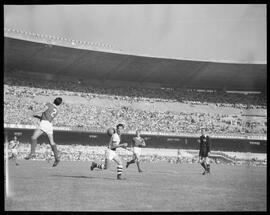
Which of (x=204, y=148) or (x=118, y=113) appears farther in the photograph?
(x=118, y=113)

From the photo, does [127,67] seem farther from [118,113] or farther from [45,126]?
[45,126]

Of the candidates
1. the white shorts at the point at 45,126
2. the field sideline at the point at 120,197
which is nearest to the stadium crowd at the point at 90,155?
the white shorts at the point at 45,126

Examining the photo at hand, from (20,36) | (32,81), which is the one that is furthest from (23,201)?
(32,81)

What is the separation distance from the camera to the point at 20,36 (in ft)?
122

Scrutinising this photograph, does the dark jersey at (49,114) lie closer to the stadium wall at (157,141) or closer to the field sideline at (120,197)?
the field sideline at (120,197)

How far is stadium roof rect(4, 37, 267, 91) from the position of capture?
40.0 m

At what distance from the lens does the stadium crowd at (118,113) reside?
123 feet

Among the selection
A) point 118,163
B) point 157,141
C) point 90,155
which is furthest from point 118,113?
point 118,163

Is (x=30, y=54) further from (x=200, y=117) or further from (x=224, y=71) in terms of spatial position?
(x=224, y=71)

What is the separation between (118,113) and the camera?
1593 inches

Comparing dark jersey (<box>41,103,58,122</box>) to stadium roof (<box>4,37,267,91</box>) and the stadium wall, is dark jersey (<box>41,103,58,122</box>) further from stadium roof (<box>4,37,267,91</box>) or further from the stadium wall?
stadium roof (<box>4,37,267,91</box>)

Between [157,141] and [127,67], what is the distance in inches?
344

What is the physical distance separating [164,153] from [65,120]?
8700mm

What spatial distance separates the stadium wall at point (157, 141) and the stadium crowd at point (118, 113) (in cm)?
73
